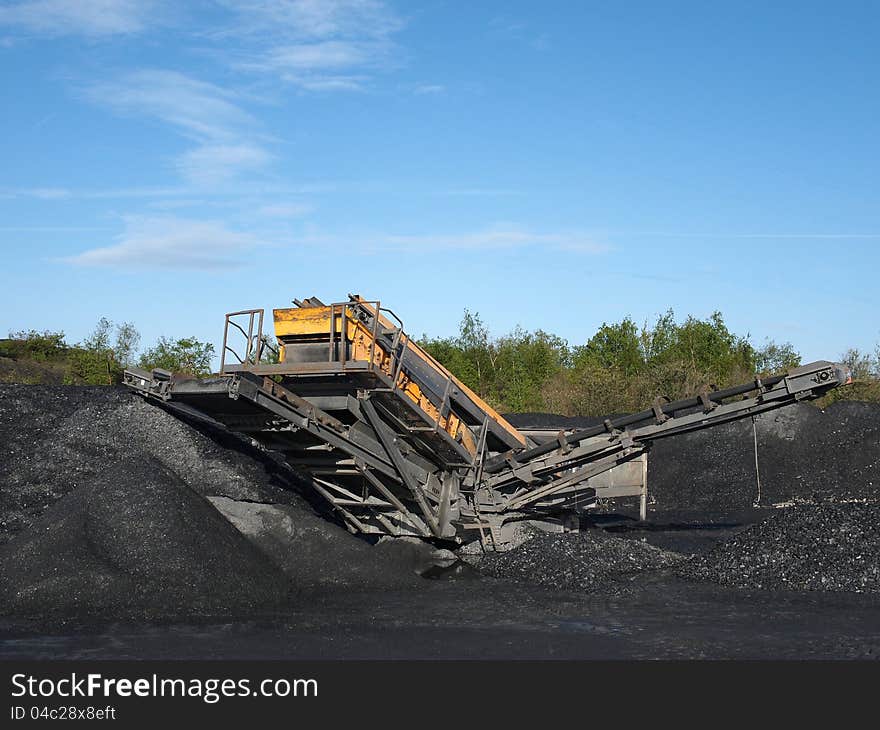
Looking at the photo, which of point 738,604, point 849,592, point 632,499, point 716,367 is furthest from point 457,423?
point 716,367

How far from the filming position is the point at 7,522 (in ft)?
33.4

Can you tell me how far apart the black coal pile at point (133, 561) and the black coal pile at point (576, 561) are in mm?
2479

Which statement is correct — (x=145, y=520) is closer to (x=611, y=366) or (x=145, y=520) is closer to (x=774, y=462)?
(x=774, y=462)

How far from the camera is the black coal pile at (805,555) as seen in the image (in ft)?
30.7

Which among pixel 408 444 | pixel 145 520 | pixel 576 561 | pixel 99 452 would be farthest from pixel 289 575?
pixel 99 452

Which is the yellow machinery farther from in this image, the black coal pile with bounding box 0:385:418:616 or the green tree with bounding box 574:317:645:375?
the green tree with bounding box 574:317:645:375

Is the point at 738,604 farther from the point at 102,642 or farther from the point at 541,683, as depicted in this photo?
the point at 102,642

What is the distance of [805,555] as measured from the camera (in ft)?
31.9

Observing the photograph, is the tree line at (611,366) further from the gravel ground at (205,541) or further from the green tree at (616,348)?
the gravel ground at (205,541)

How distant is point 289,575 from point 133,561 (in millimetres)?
1682

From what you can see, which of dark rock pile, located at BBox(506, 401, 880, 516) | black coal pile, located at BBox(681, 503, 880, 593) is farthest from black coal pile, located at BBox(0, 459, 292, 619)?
dark rock pile, located at BBox(506, 401, 880, 516)

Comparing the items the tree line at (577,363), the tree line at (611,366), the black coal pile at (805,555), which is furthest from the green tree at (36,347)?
the black coal pile at (805,555)

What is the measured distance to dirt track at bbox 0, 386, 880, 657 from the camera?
7.31 m

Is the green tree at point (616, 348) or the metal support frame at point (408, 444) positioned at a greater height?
the green tree at point (616, 348)
